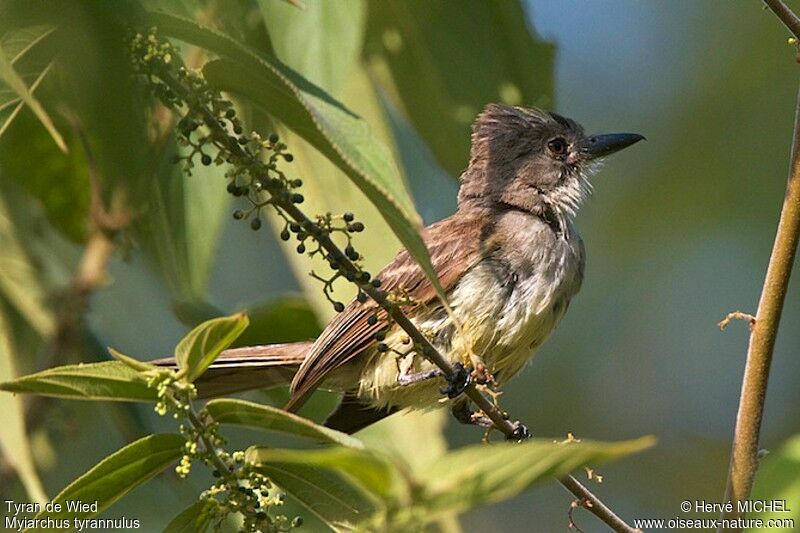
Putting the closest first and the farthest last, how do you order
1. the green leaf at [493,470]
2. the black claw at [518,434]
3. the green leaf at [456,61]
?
the green leaf at [493,470] < the black claw at [518,434] < the green leaf at [456,61]

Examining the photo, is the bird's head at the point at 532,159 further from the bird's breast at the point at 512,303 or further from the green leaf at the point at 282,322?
the green leaf at the point at 282,322

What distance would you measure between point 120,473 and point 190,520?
0.19 meters

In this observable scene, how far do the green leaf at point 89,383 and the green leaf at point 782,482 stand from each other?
97 centimetres

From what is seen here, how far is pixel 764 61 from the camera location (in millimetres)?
7207

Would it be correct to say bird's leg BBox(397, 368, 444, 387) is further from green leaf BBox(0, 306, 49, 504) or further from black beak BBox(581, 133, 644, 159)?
black beak BBox(581, 133, 644, 159)

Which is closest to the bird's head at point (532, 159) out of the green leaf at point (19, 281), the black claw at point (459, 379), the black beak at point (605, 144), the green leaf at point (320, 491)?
the black beak at point (605, 144)

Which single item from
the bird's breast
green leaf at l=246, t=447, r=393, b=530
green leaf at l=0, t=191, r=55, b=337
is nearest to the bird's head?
the bird's breast

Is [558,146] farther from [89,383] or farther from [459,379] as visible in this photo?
[89,383]

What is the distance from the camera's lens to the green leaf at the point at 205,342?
1809mm

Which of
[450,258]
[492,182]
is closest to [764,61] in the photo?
[492,182]

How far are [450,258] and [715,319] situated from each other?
4.76m

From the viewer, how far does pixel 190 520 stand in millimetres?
2137

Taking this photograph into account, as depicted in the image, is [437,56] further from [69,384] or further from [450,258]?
[69,384]

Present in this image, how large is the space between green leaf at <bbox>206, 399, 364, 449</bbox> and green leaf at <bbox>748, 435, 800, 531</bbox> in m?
0.60
